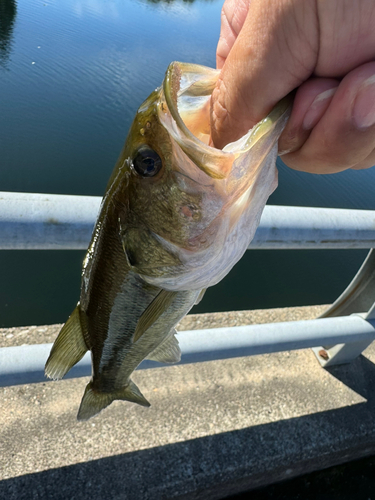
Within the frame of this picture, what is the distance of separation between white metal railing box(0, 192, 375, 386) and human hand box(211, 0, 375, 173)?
0.52 m

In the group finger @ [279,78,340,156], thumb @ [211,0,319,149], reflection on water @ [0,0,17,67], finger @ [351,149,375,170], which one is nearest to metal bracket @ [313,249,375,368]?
finger @ [351,149,375,170]

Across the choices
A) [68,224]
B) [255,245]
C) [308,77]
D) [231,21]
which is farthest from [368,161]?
[68,224]

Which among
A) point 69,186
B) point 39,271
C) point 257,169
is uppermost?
point 257,169

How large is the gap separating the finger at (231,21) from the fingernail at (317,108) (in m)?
0.51

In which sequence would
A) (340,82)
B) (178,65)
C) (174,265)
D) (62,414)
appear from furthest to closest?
(62,414), (174,265), (178,65), (340,82)

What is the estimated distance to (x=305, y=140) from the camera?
108 centimetres

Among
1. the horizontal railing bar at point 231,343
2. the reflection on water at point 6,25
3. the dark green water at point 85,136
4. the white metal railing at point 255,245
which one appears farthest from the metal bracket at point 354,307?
the reflection on water at point 6,25

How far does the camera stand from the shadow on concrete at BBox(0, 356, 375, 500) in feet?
6.52

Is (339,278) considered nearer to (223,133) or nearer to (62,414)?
(62,414)

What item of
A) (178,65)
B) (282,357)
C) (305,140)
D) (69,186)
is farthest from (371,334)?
(69,186)

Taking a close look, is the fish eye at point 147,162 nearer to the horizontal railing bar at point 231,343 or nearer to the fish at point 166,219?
the fish at point 166,219

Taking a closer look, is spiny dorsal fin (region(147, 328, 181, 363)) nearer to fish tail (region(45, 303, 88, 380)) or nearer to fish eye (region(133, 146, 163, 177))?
fish tail (region(45, 303, 88, 380))

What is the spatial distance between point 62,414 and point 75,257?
364cm

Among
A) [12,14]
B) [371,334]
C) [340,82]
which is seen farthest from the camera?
[12,14]
